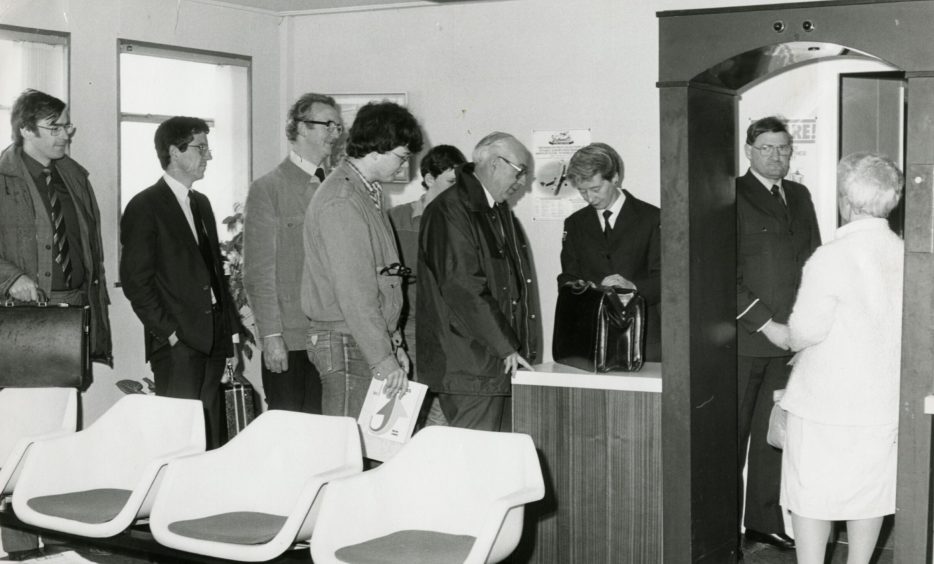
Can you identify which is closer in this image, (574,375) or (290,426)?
(290,426)

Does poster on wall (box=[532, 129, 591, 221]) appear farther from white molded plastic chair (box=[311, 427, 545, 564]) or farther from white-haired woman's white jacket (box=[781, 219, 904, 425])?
white molded plastic chair (box=[311, 427, 545, 564])

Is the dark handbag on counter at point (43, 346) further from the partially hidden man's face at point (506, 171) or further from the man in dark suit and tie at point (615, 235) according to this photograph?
the man in dark suit and tie at point (615, 235)

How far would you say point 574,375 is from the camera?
3.95 meters

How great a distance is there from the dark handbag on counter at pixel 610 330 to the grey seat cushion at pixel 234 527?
122 cm

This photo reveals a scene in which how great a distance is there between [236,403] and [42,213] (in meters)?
1.20

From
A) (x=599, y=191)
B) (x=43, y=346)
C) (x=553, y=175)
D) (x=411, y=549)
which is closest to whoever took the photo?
(x=411, y=549)

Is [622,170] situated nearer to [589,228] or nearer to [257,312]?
[589,228]

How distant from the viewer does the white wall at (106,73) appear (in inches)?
219

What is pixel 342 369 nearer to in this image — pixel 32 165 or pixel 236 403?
pixel 236 403

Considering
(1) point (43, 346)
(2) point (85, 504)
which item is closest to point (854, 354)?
(2) point (85, 504)

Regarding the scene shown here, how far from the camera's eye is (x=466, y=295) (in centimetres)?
403

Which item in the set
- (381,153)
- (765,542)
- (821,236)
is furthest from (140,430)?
(821,236)

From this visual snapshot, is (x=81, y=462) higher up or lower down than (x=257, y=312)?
lower down

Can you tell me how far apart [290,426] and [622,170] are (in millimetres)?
2835
